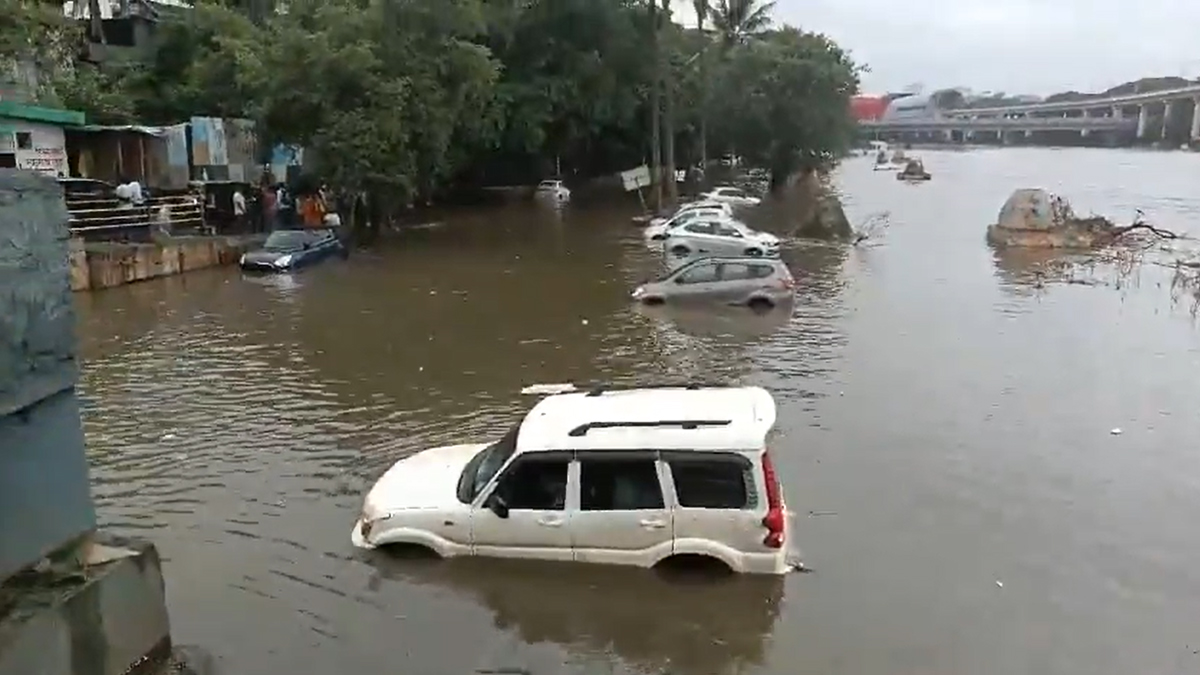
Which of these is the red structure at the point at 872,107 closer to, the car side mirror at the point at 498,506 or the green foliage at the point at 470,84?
the green foliage at the point at 470,84

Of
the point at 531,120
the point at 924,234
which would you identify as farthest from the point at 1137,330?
the point at 531,120

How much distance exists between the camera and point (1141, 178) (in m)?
78.9

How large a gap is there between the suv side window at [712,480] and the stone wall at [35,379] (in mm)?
4461

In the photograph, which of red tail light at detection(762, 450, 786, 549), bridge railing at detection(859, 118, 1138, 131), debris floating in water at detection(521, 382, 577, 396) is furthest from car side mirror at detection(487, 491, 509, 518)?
bridge railing at detection(859, 118, 1138, 131)

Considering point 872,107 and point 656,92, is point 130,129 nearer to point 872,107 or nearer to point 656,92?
point 656,92

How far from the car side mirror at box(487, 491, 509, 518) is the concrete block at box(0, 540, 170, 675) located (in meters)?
2.70

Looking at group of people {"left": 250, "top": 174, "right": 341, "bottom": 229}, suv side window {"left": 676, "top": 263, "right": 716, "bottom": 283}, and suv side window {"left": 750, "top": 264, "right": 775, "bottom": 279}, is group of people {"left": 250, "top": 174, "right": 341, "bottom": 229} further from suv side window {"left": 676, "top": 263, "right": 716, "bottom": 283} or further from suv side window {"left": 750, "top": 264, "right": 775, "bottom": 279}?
suv side window {"left": 750, "top": 264, "right": 775, "bottom": 279}

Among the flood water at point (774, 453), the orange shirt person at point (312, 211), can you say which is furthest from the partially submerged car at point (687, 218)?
the orange shirt person at point (312, 211)

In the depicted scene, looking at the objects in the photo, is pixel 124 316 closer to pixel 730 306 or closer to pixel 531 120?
pixel 730 306

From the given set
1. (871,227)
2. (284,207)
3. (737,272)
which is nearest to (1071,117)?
(871,227)

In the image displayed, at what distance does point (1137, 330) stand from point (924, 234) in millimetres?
19414

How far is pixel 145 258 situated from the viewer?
2567 centimetres

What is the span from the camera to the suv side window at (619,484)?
8.56 metres

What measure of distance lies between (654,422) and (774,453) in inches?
159
